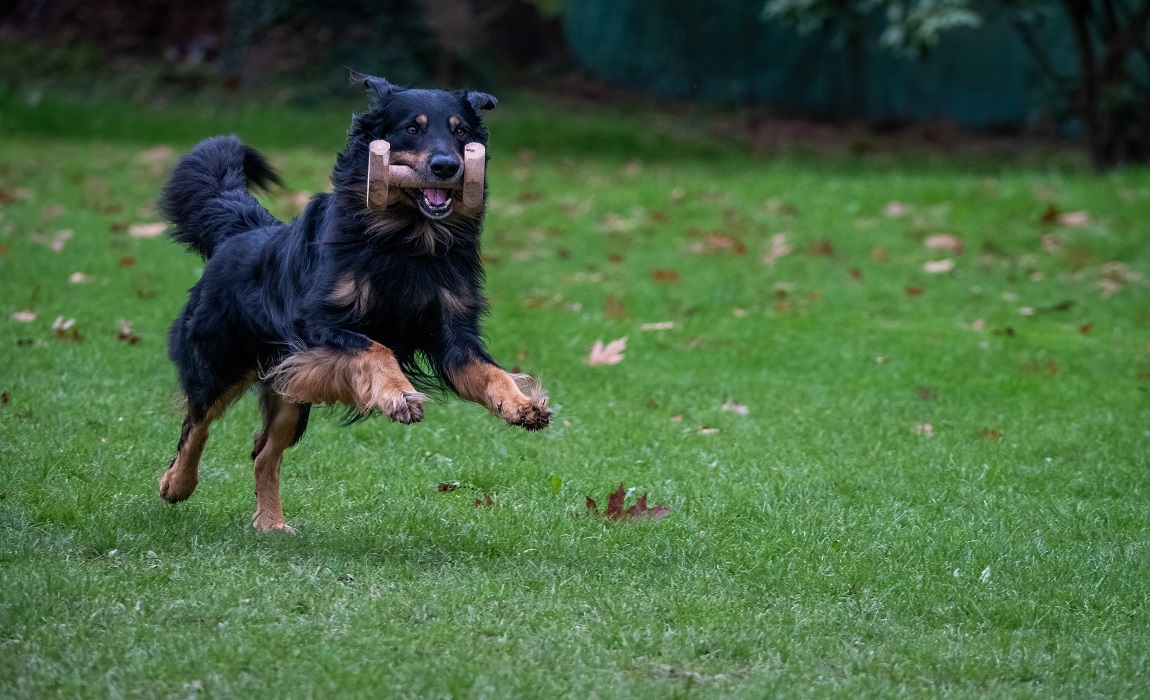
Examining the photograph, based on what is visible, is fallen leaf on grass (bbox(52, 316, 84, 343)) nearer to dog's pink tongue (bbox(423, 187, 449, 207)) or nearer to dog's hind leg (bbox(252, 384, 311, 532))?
dog's hind leg (bbox(252, 384, 311, 532))

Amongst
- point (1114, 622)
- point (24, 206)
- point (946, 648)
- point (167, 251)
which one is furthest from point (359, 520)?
point (24, 206)

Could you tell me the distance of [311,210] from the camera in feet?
19.0

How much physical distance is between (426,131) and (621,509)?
187 cm

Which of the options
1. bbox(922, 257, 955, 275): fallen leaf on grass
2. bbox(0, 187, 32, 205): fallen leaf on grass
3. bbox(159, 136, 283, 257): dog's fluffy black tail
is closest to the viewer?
bbox(159, 136, 283, 257): dog's fluffy black tail

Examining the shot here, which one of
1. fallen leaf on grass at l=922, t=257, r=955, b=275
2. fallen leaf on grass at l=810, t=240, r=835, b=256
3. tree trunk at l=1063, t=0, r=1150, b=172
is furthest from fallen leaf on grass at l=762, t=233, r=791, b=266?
tree trunk at l=1063, t=0, r=1150, b=172

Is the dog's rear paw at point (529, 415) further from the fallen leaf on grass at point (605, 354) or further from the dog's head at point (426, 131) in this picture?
the fallen leaf on grass at point (605, 354)

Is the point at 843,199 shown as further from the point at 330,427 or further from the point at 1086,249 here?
the point at 330,427

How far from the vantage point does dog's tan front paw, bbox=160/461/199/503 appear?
580 cm

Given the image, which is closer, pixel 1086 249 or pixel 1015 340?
pixel 1015 340

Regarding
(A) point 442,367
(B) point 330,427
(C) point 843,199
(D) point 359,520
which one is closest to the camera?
(A) point 442,367

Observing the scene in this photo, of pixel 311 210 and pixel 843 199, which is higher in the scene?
pixel 311 210

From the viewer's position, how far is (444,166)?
17.9 feet

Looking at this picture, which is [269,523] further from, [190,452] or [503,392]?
[503,392]

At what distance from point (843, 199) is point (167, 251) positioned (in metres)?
6.78
